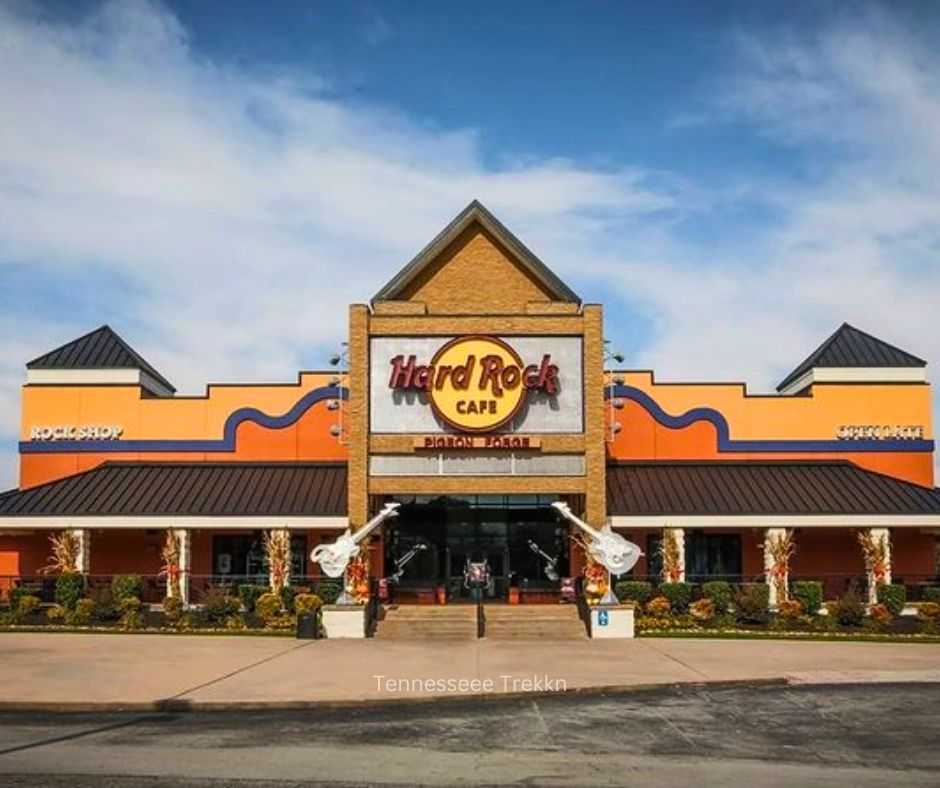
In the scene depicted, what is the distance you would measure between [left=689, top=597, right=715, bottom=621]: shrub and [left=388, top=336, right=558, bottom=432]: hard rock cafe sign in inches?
347

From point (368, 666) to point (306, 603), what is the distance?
10.7 metres

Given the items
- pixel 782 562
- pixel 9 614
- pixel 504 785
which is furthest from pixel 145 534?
pixel 504 785

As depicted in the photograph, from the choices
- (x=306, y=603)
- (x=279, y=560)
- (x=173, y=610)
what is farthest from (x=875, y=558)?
(x=173, y=610)

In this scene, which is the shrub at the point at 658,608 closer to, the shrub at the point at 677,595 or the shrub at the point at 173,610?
the shrub at the point at 677,595

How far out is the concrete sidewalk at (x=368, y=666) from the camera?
2133 cm

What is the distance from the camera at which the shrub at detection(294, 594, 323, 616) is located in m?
36.3

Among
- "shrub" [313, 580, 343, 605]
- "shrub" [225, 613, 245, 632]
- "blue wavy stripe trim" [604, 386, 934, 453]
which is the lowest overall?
"shrub" [225, 613, 245, 632]

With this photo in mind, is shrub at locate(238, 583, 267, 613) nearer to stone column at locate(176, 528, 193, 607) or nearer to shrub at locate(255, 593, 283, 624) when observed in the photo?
shrub at locate(255, 593, 283, 624)

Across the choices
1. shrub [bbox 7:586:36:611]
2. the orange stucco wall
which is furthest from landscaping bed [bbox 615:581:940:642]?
shrub [bbox 7:586:36:611]

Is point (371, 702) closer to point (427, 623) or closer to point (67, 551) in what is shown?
point (427, 623)

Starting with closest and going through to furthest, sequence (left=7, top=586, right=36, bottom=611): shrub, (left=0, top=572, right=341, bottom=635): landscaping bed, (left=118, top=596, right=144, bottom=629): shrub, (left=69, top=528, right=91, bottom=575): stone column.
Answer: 1. (left=0, top=572, right=341, bottom=635): landscaping bed
2. (left=118, top=596, right=144, bottom=629): shrub
3. (left=7, top=586, right=36, bottom=611): shrub
4. (left=69, top=528, right=91, bottom=575): stone column

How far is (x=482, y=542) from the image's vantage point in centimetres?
4253

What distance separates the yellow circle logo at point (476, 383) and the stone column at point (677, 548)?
7.20 m

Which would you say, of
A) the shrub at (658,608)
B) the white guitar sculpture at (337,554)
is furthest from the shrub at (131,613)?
the shrub at (658,608)
